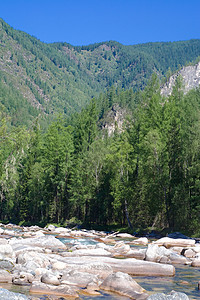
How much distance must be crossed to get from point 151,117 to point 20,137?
89.4ft

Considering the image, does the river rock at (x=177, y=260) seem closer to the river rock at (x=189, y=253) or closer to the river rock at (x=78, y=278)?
the river rock at (x=189, y=253)

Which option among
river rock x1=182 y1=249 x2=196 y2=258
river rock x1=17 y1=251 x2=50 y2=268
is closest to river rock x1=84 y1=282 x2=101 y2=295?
river rock x1=17 y1=251 x2=50 y2=268

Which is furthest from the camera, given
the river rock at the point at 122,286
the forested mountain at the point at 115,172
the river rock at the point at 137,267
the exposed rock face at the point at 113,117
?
the exposed rock face at the point at 113,117

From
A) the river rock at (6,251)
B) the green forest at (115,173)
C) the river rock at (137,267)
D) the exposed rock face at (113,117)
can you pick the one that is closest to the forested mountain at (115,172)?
the green forest at (115,173)

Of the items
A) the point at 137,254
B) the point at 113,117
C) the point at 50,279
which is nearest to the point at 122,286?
the point at 50,279

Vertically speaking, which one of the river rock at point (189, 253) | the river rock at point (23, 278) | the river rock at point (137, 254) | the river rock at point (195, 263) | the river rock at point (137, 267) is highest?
the river rock at point (23, 278)

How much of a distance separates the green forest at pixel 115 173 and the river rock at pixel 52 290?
17.5 m

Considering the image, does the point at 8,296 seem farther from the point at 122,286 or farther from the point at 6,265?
the point at 6,265

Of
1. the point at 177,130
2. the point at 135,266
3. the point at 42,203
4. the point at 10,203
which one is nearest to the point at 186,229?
the point at 177,130

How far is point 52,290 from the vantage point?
10.6m

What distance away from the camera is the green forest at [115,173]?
35.3 metres

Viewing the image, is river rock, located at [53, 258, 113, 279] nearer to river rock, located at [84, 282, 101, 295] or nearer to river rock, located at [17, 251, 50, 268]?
river rock, located at [17, 251, 50, 268]

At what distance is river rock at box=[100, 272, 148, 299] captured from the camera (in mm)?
10898

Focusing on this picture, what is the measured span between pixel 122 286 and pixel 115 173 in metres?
35.1
